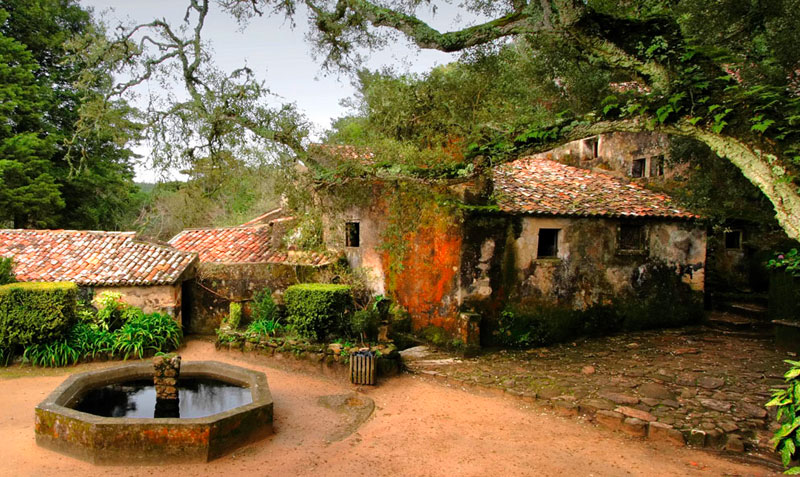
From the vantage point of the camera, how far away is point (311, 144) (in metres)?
10.5

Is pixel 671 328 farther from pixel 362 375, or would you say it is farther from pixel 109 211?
pixel 109 211

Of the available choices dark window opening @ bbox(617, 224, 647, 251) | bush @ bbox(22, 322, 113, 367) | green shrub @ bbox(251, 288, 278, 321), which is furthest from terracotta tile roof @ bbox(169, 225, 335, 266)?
dark window opening @ bbox(617, 224, 647, 251)

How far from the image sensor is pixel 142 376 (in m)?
8.57

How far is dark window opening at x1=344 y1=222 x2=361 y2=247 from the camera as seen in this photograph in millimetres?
13773

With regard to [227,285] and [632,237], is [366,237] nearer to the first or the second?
[227,285]

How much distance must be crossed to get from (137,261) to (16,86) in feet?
34.9

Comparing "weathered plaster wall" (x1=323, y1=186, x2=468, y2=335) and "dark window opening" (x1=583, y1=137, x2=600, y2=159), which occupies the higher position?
"dark window opening" (x1=583, y1=137, x2=600, y2=159)

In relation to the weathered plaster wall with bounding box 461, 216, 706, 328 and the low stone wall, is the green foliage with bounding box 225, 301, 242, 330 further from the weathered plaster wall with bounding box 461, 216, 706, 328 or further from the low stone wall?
the weathered plaster wall with bounding box 461, 216, 706, 328

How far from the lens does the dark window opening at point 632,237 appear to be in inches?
525

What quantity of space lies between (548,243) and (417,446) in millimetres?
7580

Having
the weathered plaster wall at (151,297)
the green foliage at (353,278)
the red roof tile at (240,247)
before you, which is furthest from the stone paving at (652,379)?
the weathered plaster wall at (151,297)

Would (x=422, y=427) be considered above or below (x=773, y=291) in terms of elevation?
below

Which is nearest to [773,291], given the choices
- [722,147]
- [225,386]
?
[722,147]

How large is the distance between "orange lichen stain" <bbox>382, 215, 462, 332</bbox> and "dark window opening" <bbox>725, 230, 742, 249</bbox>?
1054 centimetres
